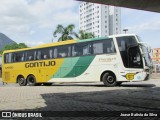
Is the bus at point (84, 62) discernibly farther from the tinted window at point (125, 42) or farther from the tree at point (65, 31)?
the tree at point (65, 31)

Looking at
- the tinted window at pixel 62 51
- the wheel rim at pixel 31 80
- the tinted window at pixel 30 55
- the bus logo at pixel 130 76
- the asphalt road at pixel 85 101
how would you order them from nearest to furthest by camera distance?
the asphalt road at pixel 85 101 < the bus logo at pixel 130 76 < the tinted window at pixel 62 51 < the tinted window at pixel 30 55 < the wheel rim at pixel 31 80

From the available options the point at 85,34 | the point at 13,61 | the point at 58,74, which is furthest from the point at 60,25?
the point at 58,74

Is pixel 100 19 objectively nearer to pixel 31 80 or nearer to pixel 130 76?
pixel 31 80

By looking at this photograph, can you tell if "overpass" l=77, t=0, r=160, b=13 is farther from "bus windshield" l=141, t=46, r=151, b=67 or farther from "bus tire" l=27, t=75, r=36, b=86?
"bus tire" l=27, t=75, r=36, b=86

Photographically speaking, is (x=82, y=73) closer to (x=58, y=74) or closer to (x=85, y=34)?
(x=58, y=74)

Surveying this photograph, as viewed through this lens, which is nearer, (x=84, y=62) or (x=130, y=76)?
(x=130, y=76)

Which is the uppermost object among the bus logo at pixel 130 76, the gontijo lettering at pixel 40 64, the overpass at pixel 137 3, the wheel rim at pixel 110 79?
the overpass at pixel 137 3

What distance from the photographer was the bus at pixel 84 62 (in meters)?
20.3

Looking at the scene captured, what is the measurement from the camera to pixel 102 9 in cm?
15475

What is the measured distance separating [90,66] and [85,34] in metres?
32.0

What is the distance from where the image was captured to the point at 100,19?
15475 centimetres

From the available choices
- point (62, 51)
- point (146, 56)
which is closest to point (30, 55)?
point (62, 51)

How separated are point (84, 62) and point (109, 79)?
85.0 inches

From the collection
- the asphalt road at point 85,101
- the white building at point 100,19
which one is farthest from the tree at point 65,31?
the white building at point 100,19
